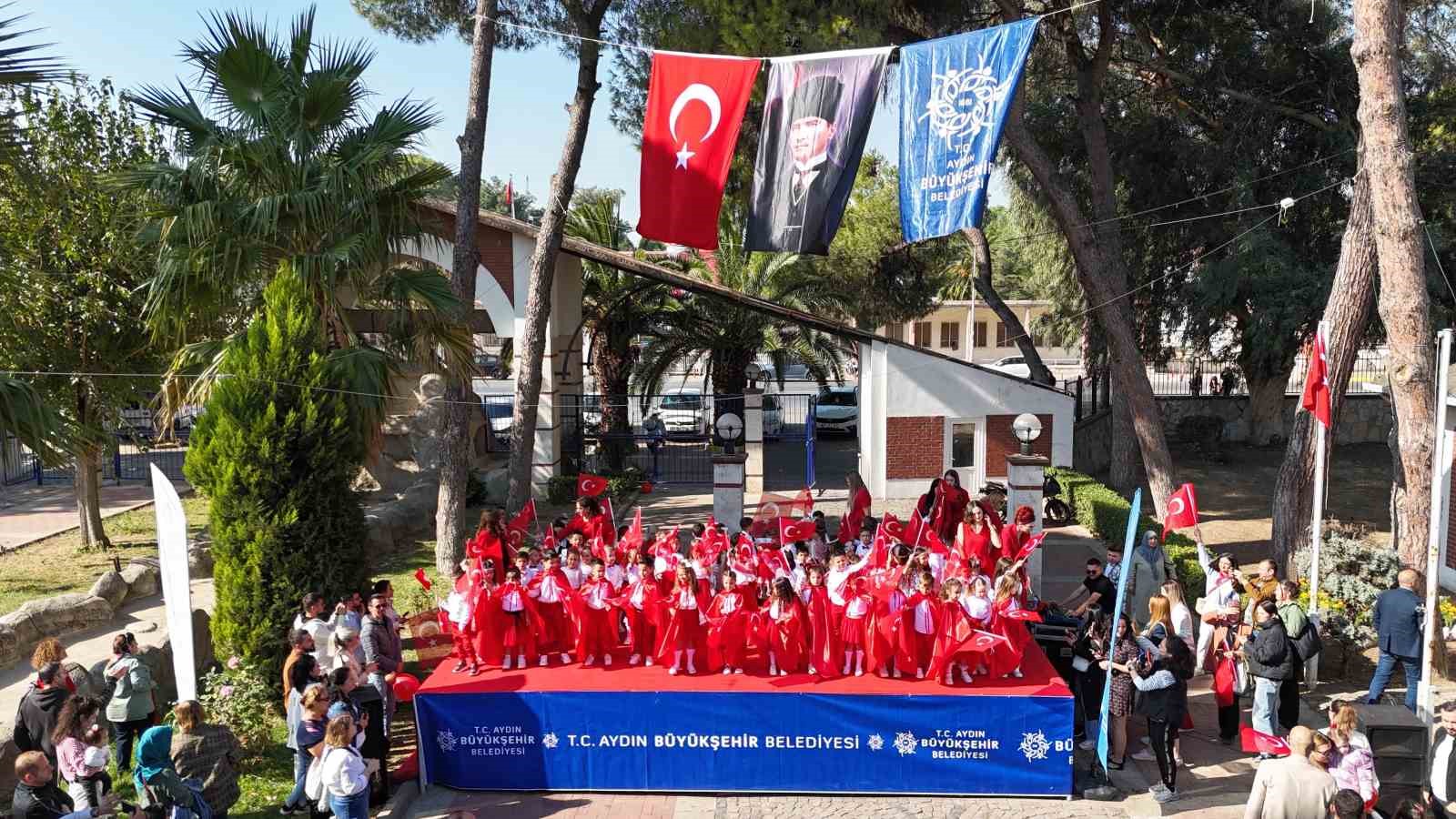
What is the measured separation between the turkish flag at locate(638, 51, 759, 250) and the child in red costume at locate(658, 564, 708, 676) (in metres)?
4.57

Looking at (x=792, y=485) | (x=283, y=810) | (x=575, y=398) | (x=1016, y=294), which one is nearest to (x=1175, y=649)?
(x=283, y=810)

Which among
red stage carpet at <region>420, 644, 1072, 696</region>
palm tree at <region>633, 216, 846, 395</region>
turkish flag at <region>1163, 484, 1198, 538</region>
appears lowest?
red stage carpet at <region>420, 644, 1072, 696</region>

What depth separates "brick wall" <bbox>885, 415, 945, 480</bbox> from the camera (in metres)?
21.5

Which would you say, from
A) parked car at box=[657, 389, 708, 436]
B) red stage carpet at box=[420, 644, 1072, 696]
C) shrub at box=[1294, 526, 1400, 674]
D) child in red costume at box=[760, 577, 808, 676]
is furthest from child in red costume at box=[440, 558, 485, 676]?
parked car at box=[657, 389, 708, 436]

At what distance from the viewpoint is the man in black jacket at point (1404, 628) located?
32.4 ft

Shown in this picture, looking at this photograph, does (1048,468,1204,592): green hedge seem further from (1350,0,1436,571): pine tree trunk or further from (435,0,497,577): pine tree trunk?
(435,0,497,577): pine tree trunk

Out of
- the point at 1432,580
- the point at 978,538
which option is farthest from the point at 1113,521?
the point at 1432,580

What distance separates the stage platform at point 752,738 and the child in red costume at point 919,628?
51 cm

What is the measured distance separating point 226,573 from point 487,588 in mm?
2658

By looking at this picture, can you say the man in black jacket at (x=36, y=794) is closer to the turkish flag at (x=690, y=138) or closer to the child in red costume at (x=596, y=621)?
the child in red costume at (x=596, y=621)

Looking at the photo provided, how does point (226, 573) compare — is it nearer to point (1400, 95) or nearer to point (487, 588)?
Answer: point (487, 588)

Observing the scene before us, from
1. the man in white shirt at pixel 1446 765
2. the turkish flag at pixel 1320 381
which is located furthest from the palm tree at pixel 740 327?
the man in white shirt at pixel 1446 765

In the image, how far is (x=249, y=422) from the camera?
10.3 meters

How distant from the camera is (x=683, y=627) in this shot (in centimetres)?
984
